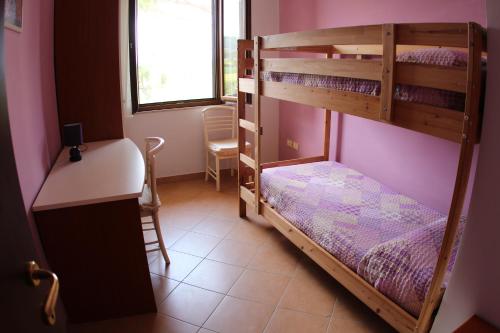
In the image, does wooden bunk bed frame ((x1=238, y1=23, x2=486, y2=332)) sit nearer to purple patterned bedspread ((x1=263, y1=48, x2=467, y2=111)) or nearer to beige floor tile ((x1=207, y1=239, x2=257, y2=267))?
purple patterned bedspread ((x1=263, y1=48, x2=467, y2=111))

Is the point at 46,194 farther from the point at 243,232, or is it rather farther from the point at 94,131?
the point at 243,232

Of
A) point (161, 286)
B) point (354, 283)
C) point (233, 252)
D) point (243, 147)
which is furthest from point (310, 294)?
point (243, 147)

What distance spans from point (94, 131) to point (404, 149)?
235cm

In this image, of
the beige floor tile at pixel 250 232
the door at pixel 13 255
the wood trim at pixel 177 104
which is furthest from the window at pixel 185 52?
the door at pixel 13 255

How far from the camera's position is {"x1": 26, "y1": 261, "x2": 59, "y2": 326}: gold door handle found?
847 mm

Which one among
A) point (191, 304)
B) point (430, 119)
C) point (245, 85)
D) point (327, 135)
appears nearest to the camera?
point (430, 119)

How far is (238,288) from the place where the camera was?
241cm

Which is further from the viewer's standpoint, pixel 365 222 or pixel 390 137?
pixel 390 137

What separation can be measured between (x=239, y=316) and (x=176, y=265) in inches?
27.7

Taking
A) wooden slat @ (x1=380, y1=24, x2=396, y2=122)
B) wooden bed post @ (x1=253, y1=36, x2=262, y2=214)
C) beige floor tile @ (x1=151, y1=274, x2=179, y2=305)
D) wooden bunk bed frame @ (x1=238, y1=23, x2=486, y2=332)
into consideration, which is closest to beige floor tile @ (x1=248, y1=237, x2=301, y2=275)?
wooden bunk bed frame @ (x1=238, y1=23, x2=486, y2=332)

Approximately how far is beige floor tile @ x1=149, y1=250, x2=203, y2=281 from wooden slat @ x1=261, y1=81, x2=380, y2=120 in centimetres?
131

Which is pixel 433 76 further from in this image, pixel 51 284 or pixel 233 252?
pixel 233 252

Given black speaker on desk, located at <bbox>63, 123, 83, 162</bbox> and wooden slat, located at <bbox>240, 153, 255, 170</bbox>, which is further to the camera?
wooden slat, located at <bbox>240, 153, 255, 170</bbox>

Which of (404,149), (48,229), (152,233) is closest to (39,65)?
(48,229)
